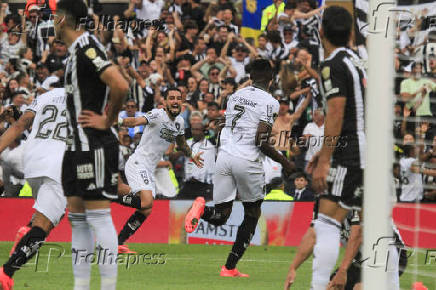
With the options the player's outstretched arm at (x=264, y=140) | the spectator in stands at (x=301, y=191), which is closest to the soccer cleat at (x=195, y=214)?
the player's outstretched arm at (x=264, y=140)

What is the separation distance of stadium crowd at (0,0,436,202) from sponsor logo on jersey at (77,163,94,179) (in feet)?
23.1

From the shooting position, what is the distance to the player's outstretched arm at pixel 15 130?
8.20 m

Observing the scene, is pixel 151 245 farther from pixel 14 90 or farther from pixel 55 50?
pixel 55 50

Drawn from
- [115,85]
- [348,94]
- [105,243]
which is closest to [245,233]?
[348,94]

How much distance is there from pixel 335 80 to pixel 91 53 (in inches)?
71.8

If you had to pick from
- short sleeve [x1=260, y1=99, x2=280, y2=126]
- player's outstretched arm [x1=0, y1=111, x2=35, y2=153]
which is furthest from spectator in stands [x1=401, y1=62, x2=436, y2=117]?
player's outstretched arm [x1=0, y1=111, x2=35, y2=153]

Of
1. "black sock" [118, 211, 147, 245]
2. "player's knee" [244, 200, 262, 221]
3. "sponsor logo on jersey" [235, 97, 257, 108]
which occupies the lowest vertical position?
"black sock" [118, 211, 147, 245]

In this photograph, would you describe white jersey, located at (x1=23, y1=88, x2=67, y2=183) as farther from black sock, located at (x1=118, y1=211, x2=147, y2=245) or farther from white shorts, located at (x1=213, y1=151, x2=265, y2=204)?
black sock, located at (x1=118, y1=211, x2=147, y2=245)

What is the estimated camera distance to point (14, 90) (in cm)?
1756

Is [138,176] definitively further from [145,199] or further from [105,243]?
[105,243]

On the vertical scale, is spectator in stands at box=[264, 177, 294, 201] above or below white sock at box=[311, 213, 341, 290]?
below

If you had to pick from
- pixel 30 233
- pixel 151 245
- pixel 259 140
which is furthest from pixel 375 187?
pixel 151 245

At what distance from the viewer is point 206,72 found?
1817 centimetres

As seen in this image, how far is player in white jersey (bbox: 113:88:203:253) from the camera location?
11883 mm
